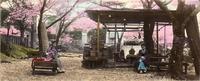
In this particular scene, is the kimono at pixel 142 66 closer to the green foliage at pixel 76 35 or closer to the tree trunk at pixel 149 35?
the tree trunk at pixel 149 35

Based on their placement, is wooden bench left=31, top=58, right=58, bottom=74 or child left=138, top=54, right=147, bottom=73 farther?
child left=138, top=54, right=147, bottom=73

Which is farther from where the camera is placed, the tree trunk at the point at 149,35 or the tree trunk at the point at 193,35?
the tree trunk at the point at 149,35

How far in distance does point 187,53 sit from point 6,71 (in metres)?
11.3

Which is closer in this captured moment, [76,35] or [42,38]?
[42,38]

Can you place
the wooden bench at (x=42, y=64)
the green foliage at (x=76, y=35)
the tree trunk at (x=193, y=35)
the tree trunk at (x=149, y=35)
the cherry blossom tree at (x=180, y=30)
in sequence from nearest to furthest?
the cherry blossom tree at (x=180, y=30)
the tree trunk at (x=193, y=35)
the wooden bench at (x=42, y=64)
the tree trunk at (x=149, y=35)
the green foliage at (x=76, y=35)

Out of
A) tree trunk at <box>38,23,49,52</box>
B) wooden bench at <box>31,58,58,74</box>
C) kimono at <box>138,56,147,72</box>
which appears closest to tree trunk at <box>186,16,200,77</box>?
kimono at <box>138,56,147,72</box>

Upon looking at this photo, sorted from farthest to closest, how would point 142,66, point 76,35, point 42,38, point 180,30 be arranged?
point 76,35
point 42,38
point 142,66
point 180,30

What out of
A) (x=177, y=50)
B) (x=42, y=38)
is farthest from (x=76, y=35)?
(x=177, y=50)

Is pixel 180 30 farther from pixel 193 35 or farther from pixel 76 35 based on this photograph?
pixel 76 35

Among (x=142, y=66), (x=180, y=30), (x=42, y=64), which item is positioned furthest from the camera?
(x=142, y=66)

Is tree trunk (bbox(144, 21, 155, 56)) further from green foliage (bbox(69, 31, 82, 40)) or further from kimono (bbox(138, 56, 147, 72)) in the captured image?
green foliage (bbox(69, 31, 82, 40))

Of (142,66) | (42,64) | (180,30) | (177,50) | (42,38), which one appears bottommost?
(142,66)

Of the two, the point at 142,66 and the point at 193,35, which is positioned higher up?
the point at 193,35

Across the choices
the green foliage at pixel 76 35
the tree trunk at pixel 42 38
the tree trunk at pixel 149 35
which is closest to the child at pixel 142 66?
the tree trunk at pixel 149 35
